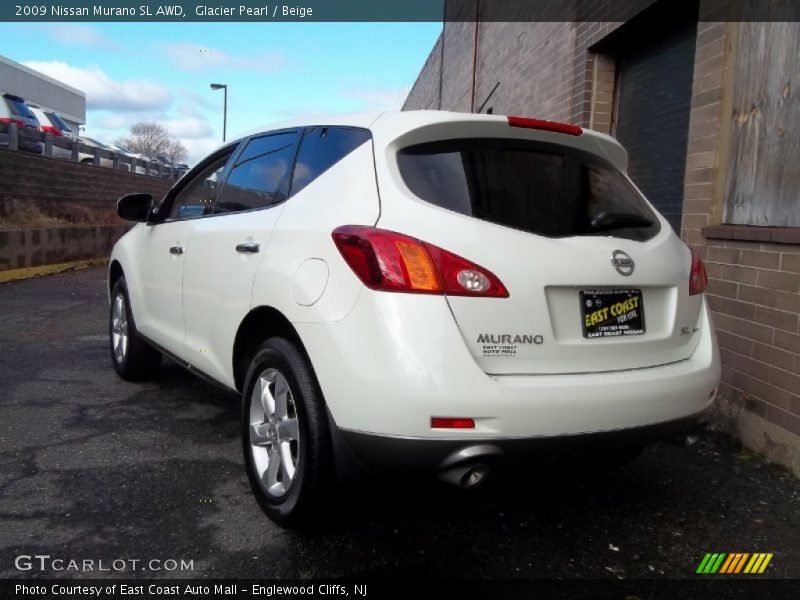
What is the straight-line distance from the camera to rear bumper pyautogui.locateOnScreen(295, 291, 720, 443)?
231cm

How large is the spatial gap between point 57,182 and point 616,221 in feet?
46.8

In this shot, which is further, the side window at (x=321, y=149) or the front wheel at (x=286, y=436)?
the side window at (x=321, y=149)

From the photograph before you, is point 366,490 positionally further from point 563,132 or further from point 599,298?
point 563,132

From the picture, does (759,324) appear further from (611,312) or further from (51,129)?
(51,129)

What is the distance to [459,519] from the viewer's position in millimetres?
3049

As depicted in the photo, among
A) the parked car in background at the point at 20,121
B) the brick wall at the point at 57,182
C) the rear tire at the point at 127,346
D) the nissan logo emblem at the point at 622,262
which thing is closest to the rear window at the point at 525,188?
the nissan logo emblem at the point at 622,262

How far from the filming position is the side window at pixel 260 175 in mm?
3383

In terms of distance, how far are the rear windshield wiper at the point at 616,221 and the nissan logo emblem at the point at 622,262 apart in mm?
155

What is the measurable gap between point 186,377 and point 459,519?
298cm

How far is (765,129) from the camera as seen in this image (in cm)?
399

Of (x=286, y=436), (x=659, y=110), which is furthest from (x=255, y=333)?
(x=659, y=110)

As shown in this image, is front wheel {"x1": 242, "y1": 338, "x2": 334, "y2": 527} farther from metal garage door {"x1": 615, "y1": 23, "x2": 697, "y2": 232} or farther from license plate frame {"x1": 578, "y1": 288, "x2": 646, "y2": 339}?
metal garage door {"x1": 615, "y1": 23, "x2": 697, "y2": 232}

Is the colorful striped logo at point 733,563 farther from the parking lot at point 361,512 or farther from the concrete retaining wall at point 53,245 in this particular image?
the concrete retaining wall at point 53,245

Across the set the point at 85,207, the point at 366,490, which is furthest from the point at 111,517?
the point at 85,207
